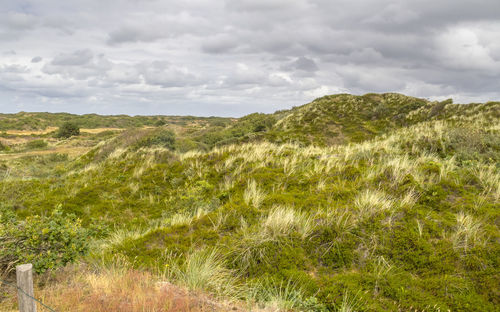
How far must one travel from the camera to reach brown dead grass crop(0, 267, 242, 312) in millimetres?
3221

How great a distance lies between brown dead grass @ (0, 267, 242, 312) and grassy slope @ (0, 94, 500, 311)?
54cm

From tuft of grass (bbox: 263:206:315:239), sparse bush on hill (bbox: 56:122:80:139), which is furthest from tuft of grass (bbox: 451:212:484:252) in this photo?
sparse bush on hill (bbox: 56:122:80:139)

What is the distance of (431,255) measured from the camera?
4.40 m

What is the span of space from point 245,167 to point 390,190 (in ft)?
16.7

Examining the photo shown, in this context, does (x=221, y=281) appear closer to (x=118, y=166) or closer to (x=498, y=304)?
(x=498, y=304)

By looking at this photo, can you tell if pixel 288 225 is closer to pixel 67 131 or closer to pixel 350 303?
pixel 350 303

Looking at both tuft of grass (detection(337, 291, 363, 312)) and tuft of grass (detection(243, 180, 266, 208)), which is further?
tuft of grass (detection(243, 180, 266, 208))

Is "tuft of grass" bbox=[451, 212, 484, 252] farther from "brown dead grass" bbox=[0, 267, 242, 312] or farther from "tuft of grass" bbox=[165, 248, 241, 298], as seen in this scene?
"brown dead grass" bbox=[0, 267, 242, 312]

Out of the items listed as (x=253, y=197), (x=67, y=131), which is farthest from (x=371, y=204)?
(x=67, y=131)

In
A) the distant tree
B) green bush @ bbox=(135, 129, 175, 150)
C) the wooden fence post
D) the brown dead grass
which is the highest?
the distant tree

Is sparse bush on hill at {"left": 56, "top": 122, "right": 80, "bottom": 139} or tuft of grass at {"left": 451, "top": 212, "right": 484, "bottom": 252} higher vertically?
sparse bush on hill at {"left": 56, "top": 122, "right": 80, "bottom": 139}

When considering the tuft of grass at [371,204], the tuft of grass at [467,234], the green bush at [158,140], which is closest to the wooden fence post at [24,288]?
the tuft of grass at [371,204]

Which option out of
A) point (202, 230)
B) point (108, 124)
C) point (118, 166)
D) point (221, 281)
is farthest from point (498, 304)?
point (108, 124)

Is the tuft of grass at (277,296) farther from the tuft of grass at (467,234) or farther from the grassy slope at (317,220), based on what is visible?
the tuft of grass at (467,234)
